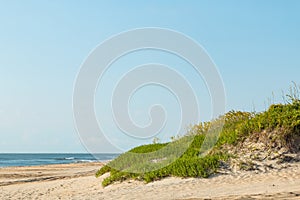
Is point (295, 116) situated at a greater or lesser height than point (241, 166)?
greater

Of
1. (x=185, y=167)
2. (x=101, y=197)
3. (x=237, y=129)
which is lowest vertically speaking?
(x=101, y=197)

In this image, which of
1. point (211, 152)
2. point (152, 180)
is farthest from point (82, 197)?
point (211, 152)

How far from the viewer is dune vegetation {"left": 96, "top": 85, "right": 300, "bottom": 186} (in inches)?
570

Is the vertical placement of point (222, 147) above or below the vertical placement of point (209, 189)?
above

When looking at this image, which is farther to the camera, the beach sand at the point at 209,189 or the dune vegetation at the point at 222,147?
the dune vegetation at the point at 222,147

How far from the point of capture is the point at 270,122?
15914mm

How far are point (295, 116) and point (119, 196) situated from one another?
288 inches

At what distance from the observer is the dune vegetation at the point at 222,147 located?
14484 millimetres

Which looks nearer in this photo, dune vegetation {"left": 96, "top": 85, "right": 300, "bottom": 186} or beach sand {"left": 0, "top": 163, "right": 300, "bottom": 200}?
beach sand {"left": 0, "top": 163, "right": 300, "bottom": 200}

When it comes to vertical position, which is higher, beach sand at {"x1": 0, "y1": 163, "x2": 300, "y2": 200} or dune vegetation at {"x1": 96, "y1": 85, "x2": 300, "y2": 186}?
dune vegetation at {"x1": 96, "y1": 85, "x2": 300, "y2": 186}

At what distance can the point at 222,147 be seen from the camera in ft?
53.1

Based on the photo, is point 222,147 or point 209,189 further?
point 222,147

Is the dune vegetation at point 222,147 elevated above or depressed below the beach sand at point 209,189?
above

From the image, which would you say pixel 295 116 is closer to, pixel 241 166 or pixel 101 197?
pixel 241 166
